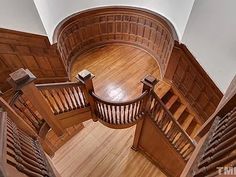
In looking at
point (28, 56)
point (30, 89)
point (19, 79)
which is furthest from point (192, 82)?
point (28, 56)

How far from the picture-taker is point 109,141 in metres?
4.59

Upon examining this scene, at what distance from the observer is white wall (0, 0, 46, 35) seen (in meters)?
3.26

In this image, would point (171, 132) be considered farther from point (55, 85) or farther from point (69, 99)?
point (55, 85)

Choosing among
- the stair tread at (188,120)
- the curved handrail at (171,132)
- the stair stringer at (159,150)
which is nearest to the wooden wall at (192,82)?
the stair tread at (188,120)

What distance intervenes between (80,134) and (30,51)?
2081 millimetres

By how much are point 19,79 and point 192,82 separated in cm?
305

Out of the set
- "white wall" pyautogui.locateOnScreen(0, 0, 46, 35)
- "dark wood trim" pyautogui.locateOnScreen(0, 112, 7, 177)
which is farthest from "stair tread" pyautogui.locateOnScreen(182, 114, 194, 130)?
"dark wood trim" pyautogui.locateOnScreen(0, 112, 7, 177)

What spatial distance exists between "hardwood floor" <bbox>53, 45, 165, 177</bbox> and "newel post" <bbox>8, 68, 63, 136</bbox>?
1600 millimetres

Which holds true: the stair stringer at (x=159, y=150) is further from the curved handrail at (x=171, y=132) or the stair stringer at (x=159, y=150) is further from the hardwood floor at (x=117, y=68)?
the hardwood floor at (x=117, y=68)

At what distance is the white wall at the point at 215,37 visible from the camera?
2.84 metres

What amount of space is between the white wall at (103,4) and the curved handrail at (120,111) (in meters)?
1.71

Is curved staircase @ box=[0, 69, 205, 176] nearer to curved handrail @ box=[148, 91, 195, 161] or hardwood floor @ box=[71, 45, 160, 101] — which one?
curved handrail @ box=[148, 91, 195, 161]

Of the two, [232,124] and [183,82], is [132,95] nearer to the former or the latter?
[183,82]

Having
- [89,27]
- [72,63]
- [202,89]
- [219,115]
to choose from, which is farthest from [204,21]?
[72,63]
